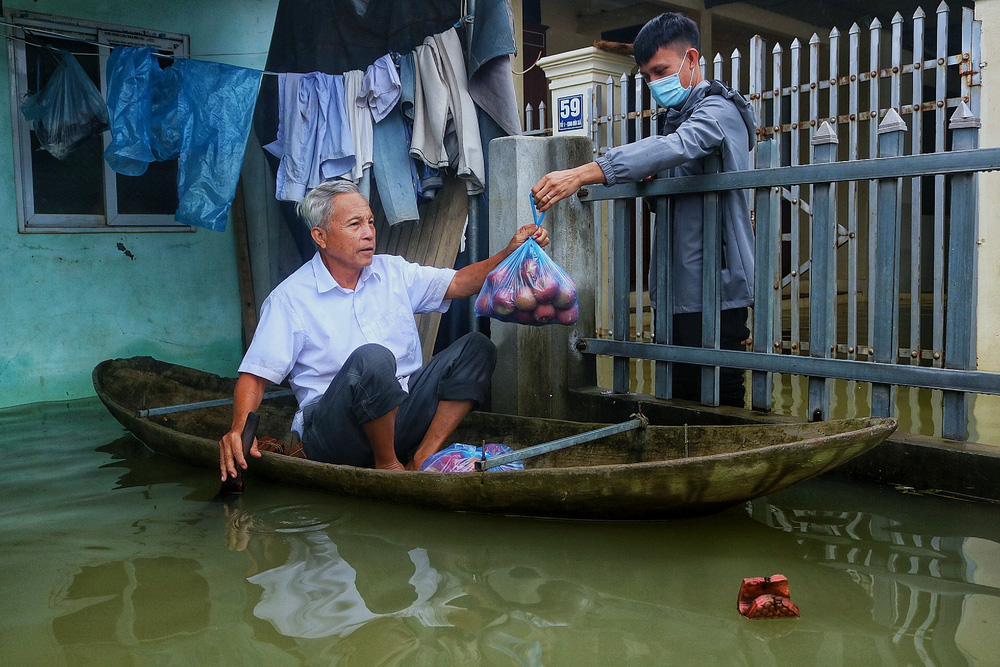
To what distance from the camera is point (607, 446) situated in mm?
3578

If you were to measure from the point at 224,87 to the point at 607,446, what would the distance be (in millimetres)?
3223

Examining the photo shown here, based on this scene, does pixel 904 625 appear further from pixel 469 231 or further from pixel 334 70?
pixel 334 70

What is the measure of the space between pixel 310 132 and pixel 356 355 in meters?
2.27

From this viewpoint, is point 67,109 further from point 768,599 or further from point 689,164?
point 768,599

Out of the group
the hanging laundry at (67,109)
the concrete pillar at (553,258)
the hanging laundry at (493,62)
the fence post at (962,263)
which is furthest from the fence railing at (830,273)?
the hanging laundry at (67,109)

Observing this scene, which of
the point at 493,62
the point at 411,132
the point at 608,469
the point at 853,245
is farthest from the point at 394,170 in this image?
the point at 608,469

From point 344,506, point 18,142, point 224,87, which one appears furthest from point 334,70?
point 344,506

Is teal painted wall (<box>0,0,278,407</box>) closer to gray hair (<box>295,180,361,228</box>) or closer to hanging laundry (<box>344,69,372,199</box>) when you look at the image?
hanging laundry (<box>344,69,372,199</box>)

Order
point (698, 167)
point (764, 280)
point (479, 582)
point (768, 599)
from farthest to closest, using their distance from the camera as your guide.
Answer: point (698, 167), point (764, 280), point (479, 582), point (768, 599)

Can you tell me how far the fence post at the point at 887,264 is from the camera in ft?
11.0

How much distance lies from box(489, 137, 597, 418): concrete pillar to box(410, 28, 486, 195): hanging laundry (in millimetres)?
410

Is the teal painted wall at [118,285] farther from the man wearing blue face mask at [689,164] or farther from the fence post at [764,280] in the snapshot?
the fence post at [764,280]

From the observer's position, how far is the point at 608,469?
284cm

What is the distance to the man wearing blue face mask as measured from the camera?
3.63m
